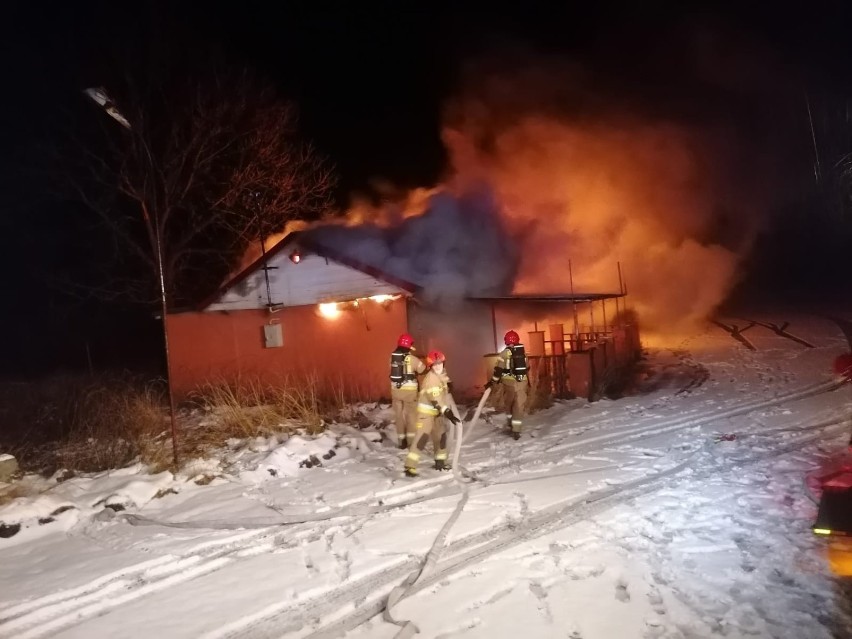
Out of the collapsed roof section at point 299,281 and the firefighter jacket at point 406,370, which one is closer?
the firefighter jacket at point 406,370

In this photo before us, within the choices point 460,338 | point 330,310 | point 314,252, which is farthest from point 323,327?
point 460,338

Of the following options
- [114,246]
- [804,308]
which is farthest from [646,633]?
[804,308]

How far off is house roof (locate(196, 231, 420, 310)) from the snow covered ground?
4.57 metres

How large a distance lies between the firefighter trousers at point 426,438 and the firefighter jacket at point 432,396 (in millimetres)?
82

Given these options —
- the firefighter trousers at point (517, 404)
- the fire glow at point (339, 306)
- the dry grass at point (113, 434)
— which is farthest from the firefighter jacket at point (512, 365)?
the dry grass at point (113, 434)

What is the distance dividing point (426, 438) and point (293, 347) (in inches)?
297

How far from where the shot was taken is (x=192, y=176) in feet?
57.4

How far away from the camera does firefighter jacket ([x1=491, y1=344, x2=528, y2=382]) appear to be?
32.4ft

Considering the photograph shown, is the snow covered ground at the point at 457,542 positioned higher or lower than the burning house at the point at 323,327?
lower

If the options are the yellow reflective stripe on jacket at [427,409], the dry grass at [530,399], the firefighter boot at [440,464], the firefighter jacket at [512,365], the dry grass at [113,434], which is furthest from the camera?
the dry grass at [530,399]

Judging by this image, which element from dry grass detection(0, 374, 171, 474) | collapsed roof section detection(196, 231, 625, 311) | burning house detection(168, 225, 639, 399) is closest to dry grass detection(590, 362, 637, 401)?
burning house detection(168, 225, 639, 399)

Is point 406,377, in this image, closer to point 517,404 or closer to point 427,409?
point 427,409

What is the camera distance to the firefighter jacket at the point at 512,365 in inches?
389

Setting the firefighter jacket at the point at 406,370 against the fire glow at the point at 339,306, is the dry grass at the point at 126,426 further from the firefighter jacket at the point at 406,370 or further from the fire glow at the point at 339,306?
the fire glow at the point at 339,306
